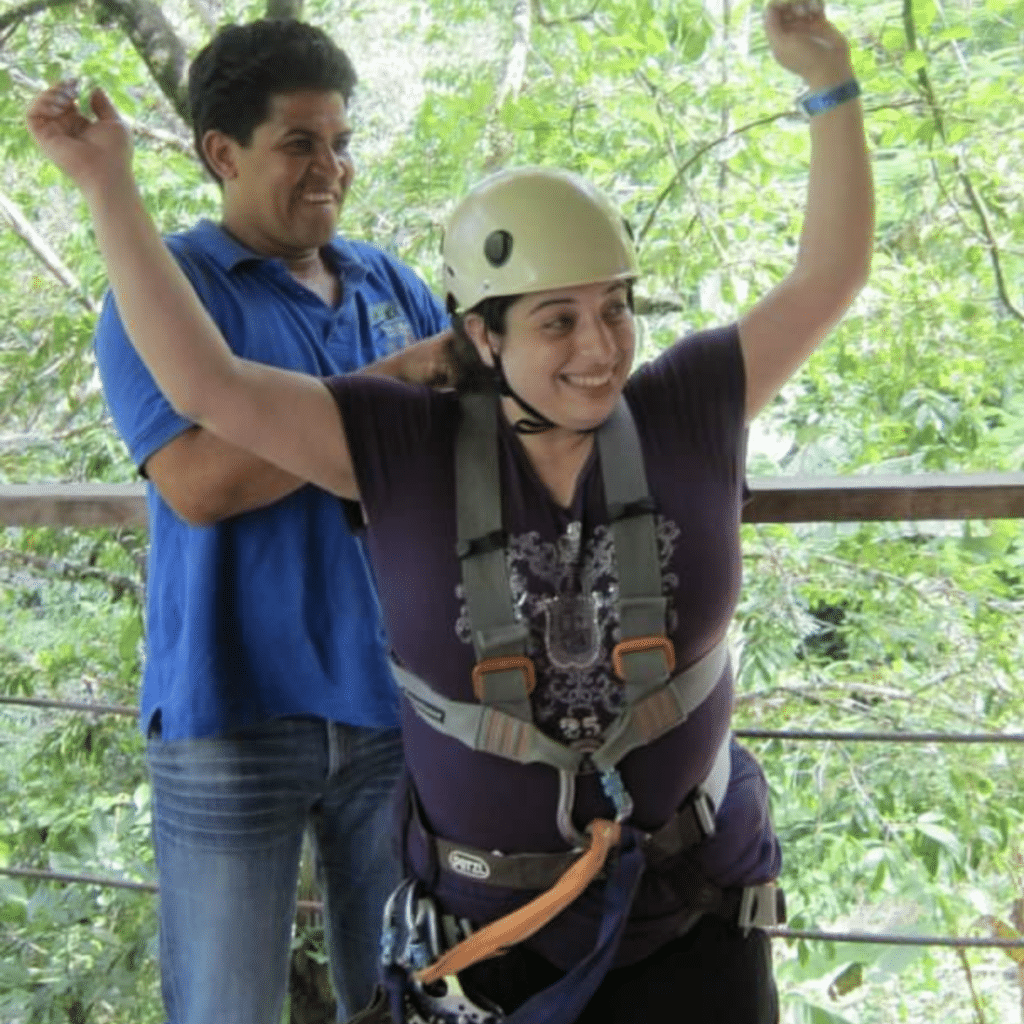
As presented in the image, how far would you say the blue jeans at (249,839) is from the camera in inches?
58.4

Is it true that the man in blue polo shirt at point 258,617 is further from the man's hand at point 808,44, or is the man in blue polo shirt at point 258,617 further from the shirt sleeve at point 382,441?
the man's hand at point 808,44

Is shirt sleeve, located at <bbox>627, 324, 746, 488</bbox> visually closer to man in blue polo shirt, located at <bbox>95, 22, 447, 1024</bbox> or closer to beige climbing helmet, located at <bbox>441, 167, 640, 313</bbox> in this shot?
beige climbing helmet, located at <bbox>441, 167, 640, 313</bbox>

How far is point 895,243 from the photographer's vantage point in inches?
193

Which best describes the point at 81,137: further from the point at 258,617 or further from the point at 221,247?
the point at 258,617

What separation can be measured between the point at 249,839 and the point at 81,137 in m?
0.65

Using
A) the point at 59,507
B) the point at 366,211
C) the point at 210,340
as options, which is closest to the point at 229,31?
the point at 210,340

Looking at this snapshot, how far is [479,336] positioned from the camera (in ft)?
4.75

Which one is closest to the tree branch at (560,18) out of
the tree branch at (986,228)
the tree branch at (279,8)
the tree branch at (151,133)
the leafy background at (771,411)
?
the leafy background at (771,411)

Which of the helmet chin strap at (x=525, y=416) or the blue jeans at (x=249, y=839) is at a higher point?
the helmet chin strap at (x=525, y=416)

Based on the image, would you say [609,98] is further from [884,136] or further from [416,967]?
[416,967]

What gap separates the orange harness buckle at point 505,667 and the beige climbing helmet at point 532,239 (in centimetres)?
32

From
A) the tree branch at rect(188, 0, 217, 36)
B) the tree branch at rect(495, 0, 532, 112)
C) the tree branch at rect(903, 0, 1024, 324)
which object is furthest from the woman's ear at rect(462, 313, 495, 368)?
the tree branch at rect(188, 0, 217, 36)

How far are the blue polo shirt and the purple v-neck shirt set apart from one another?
102 mm

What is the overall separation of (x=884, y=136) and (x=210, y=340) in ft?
9.94
